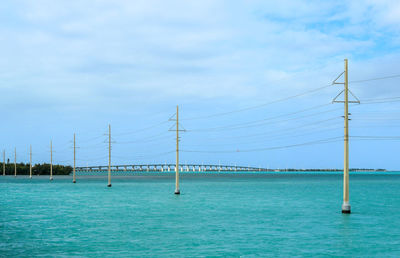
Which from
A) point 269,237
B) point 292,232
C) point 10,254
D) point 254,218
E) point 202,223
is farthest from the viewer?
point 254,218

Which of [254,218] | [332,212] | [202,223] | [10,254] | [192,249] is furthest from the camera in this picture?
[332,212]

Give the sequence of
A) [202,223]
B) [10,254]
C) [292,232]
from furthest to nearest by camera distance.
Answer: [202,223] < [292,232] < [10,254]

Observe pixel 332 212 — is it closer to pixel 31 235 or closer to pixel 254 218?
pixel 254 218

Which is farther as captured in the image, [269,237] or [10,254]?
[269,237]

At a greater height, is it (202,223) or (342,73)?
(342,73)

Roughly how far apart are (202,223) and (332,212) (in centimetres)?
1794

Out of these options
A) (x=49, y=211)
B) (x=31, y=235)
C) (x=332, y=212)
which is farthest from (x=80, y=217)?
(x=332, y=212)

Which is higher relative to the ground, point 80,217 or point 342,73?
point 342,73

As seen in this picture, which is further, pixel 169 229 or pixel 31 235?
pixel 169 229

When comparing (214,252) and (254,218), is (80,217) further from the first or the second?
(214,252)

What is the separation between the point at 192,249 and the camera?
93.1ft

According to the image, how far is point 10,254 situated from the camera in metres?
25.9

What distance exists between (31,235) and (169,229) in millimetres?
10150

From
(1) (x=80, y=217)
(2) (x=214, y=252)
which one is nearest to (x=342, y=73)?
(2) (x=214, y=252)
